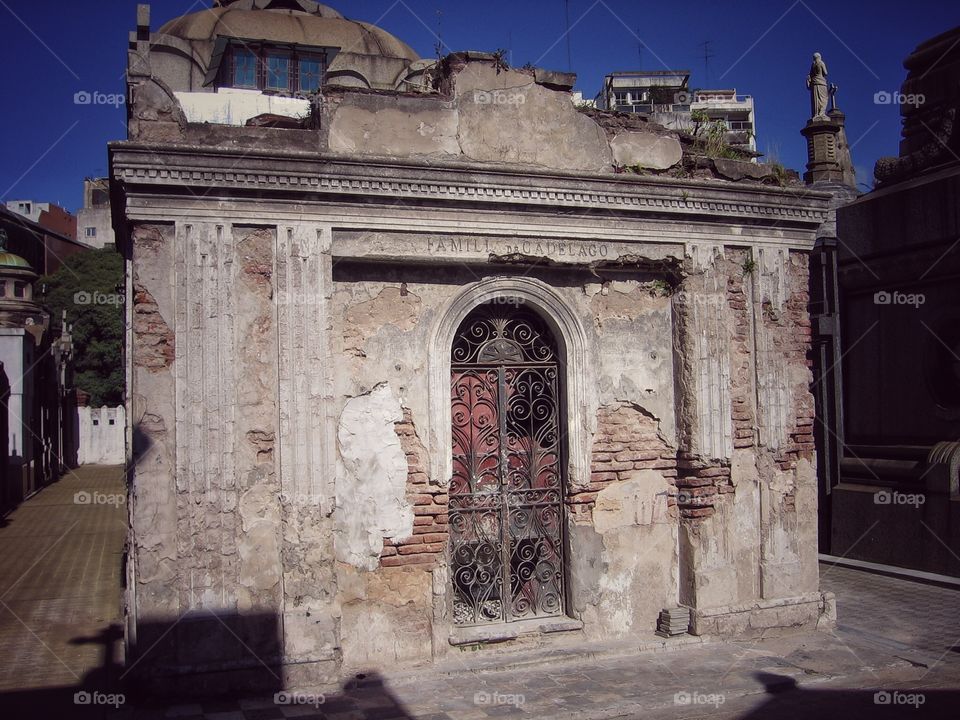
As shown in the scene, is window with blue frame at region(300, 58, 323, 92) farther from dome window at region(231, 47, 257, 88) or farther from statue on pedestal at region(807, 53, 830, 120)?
statue on pedestal at region(807, 53, 830, 120)

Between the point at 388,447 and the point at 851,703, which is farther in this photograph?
the point at 388,447

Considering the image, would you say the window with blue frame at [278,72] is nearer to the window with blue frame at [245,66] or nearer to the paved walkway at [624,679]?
the window with blue frame at [245,66]

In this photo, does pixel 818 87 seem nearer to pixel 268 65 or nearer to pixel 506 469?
pixel 268 65

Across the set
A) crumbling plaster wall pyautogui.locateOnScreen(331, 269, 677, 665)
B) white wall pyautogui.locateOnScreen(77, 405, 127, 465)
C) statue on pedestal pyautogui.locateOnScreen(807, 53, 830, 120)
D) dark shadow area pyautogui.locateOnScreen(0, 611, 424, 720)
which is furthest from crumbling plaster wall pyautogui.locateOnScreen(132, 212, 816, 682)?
white wall pyautogui.locateOnScreen(77, 405, 127, 465)

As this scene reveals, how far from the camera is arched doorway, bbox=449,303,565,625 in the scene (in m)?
7.62

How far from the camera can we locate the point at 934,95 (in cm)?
1208

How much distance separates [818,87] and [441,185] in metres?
11.0

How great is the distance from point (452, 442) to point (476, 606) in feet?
4.70

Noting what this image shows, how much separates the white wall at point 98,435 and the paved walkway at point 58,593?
15213 millimetres

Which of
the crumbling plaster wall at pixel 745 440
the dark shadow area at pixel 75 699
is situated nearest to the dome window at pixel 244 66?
the crumbling plaster wall at pixel 745 440

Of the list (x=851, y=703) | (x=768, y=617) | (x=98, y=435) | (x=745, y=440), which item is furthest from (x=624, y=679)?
(x=98, y=435)

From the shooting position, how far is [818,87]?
1561 centimetres

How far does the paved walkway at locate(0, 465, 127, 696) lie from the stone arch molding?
3971 millimetres

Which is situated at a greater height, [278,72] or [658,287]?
[278,72]
